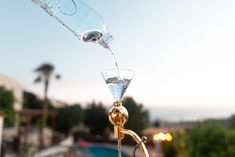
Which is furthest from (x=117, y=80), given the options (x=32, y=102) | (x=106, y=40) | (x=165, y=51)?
(x=32, y=102)

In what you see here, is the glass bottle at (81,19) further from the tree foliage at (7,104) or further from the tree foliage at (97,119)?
the tree foliage at (97,119)

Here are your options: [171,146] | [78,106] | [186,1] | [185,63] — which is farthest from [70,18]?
[78,106]

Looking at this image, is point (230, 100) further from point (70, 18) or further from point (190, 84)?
point (70, 18)

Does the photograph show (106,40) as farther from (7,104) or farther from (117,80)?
(7,104)

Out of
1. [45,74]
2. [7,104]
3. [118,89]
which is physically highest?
[45,74]

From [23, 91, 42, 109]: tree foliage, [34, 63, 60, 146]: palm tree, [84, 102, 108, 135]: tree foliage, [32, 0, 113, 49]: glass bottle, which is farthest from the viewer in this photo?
[23, 91, 42, 109]: tree foliage

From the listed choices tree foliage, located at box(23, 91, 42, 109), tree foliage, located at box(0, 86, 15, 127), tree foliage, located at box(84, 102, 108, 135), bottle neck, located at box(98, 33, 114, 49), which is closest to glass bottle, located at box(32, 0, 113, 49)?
bottle neck, located at box(98, 33, 114, 49)

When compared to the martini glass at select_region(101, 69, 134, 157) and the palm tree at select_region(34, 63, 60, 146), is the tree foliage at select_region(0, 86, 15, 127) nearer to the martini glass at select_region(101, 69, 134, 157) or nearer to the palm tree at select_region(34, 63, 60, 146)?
the palm tree at select_region(34, 63, 60, 146)
